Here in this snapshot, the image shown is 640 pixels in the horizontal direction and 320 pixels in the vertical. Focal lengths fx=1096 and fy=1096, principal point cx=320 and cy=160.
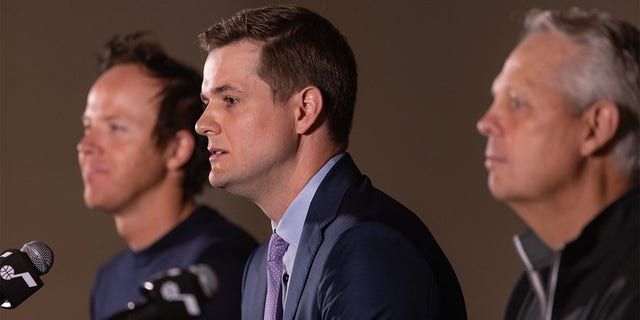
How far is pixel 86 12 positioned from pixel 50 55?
0.65 feet

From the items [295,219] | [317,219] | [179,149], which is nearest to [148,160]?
[179,149]

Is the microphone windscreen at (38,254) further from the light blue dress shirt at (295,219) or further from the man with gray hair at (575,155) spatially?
the man with gray hair at (575,155)

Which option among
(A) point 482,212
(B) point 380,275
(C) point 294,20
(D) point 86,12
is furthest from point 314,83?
(D) point 86,12

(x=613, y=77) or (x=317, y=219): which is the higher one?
(x=613, y=77)

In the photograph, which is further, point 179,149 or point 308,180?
point 179,149

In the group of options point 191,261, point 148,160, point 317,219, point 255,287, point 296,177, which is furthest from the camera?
point 148,160

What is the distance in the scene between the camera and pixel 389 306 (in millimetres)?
1839

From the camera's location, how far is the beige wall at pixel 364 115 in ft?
8.83

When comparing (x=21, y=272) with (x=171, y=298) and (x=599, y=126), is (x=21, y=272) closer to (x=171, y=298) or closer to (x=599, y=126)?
(x=171, y=298)

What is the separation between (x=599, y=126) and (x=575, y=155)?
0.05 m

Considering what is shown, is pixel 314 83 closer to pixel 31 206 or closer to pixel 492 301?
pixel 492 301

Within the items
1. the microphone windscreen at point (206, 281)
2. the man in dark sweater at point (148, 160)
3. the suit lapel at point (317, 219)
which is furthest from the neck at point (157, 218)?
the microphone windscreen at point (206, 281)

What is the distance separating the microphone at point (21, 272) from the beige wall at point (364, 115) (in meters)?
0.91

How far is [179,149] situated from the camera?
3.03 metres
